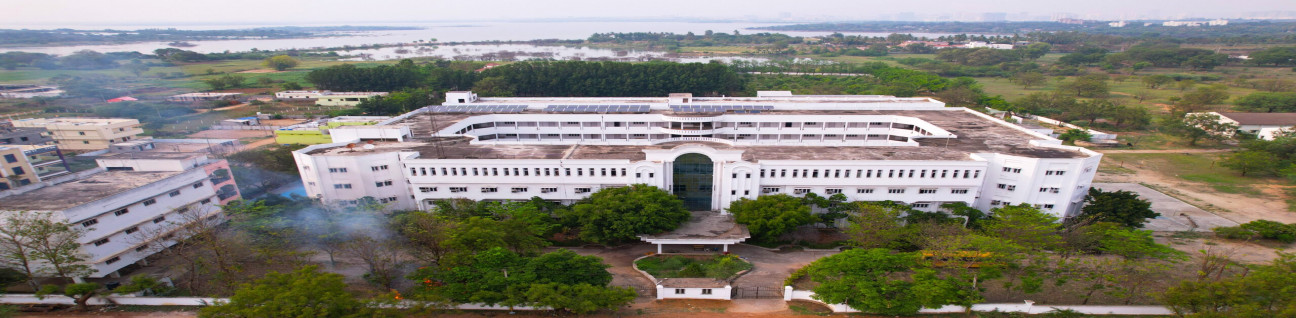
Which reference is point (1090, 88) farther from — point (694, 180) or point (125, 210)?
point (125, 210)

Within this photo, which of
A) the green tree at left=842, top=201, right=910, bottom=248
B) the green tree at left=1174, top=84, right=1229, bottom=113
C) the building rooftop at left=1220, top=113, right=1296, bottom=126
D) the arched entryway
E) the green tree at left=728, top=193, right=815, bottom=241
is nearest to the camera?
the green tree at left=842, top=201, right=910, bottom=248

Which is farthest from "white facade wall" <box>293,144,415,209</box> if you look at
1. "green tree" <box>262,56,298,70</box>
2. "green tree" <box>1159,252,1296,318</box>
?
"green tree" <box>262,56,298,70</box>

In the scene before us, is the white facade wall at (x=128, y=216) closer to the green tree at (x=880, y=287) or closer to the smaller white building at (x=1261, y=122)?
the green tree at (x=880, y=287)

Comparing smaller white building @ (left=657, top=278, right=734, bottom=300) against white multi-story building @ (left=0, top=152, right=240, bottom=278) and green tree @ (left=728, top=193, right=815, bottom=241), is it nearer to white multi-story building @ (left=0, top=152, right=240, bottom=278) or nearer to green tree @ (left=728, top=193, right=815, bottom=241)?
green tree @ (left=728, top=193, right=815, bottom=241)

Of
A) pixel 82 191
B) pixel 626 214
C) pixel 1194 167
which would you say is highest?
pixel 82 191

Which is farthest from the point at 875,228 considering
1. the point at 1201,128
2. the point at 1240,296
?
the point at 1201,128

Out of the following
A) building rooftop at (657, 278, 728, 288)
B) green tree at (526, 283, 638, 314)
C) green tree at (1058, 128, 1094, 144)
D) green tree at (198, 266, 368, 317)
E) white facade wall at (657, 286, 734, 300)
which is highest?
green tree at (198, 266, 368, 317)

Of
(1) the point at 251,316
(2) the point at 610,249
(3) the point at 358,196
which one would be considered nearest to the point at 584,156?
(2) the point at 610,249
